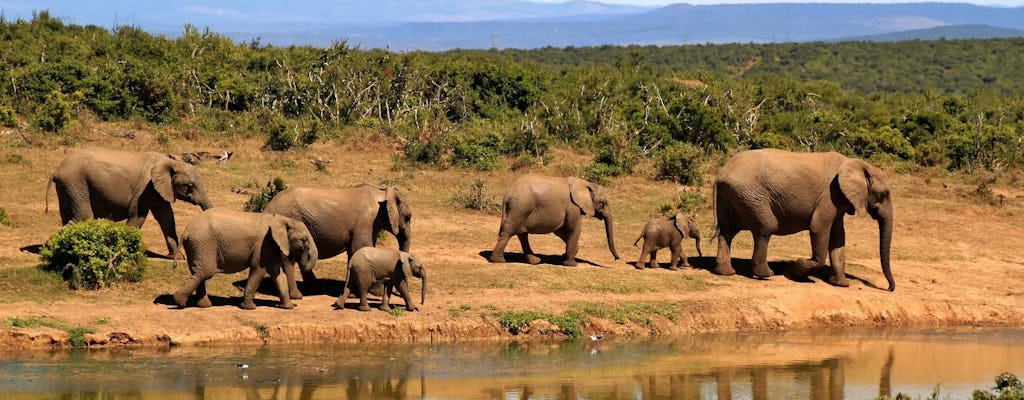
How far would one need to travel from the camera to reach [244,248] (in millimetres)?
17141

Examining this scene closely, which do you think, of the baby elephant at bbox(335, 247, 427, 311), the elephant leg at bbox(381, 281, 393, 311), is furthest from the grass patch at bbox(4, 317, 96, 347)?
the elephant leg at bbox(381, 281, 393, 311)

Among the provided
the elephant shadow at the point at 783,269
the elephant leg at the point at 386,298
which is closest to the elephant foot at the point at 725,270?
the elephant shadow at the point at 783,269

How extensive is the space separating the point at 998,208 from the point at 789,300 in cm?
1093

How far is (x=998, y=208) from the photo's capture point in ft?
96.6

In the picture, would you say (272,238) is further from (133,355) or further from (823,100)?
(823,100)

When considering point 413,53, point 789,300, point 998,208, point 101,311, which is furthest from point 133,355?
point 413,53

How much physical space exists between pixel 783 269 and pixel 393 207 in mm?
7025

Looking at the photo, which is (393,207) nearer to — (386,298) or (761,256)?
(386,298)

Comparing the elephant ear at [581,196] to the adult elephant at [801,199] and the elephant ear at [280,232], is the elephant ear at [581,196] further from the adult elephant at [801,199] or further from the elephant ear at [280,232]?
the elephant ear at [280,232]

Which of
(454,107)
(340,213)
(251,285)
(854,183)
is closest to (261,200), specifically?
(340,213)

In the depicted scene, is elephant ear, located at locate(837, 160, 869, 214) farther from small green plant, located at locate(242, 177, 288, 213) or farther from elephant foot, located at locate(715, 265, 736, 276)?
small green plant, located at locate(242, 177, 288, 213)

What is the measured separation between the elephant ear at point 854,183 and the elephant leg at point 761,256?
133 cm

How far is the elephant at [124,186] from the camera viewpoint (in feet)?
64.6

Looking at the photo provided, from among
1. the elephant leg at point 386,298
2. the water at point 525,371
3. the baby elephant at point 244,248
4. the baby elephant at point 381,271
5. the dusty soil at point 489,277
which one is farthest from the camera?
the elephant leg at point 386,298
